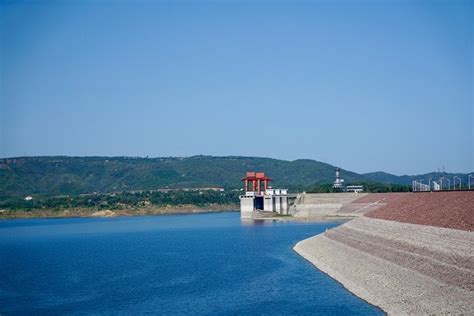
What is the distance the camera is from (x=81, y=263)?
50.8 m

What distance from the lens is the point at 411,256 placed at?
36.1m

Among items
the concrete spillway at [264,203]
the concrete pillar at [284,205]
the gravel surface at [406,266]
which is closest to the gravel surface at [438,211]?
the gravel surface at [406,266]

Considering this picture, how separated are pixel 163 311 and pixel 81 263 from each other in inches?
880

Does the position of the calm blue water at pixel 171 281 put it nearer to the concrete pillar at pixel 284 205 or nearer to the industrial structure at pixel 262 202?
the industrial structure at pixel 262 202

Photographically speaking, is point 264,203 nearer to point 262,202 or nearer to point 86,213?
point 262,202

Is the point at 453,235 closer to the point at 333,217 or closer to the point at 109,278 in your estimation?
the point at 109,278

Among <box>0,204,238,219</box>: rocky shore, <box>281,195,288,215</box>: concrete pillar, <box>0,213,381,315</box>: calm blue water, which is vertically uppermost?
<box>281,195,288,215</box>: concrete pillar

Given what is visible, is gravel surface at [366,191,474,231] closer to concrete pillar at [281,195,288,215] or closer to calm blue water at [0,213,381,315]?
calm blue water at [0,213,381,315]

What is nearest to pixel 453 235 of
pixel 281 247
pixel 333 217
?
pixel 281 247

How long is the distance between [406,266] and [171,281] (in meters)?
13.4

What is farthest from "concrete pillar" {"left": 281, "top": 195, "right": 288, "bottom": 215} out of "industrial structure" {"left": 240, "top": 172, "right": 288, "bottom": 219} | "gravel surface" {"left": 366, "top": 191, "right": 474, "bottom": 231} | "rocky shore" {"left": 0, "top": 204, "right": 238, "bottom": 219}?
"gravel surface" {"left": 366, "top": 191, "right": 474, "bottom": 231}

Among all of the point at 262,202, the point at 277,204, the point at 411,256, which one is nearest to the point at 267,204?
the point at 277,204

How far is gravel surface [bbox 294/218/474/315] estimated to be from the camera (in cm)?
2609

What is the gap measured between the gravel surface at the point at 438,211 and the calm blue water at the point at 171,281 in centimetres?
795
